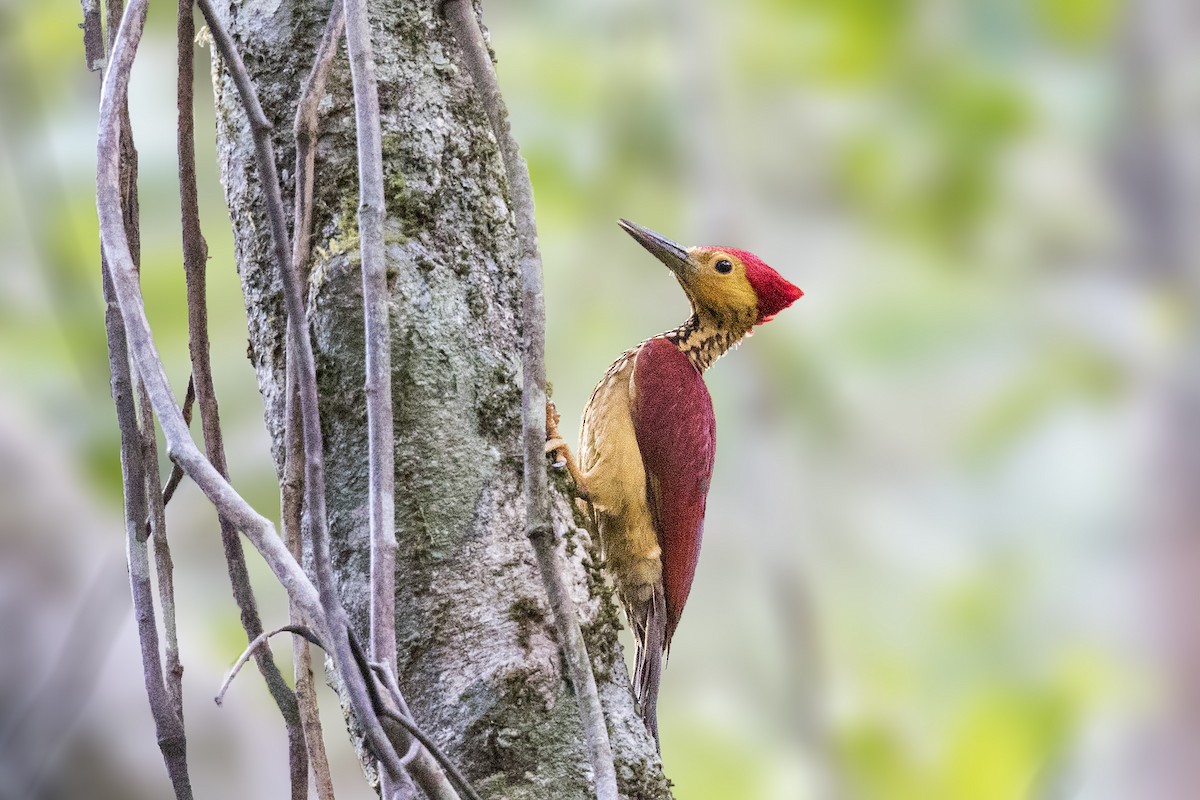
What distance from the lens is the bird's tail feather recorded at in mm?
1714

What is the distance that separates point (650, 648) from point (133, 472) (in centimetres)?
102

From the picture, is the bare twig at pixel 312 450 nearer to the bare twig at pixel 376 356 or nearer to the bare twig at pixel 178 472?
the bare twig at pixel 376 356

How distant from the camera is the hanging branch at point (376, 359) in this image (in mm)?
929

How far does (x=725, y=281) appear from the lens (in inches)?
93.0

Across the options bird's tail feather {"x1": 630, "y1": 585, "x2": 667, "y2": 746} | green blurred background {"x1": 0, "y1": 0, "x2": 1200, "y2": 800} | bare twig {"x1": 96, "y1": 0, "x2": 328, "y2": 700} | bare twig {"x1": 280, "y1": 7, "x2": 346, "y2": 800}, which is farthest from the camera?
green blurred background {"x1": 0, "y1": 0, "x2": 1200, "y2": 800}

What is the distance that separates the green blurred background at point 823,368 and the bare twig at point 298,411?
1.30 m

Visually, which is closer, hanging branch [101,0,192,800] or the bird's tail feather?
hanging branch [101,0,192,800]

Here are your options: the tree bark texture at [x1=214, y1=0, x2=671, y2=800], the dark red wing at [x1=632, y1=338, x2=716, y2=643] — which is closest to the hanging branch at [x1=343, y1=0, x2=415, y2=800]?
the tree bark texture at [x1=214, y1=0, x2=671, y2=800]

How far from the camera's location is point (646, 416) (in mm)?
2074

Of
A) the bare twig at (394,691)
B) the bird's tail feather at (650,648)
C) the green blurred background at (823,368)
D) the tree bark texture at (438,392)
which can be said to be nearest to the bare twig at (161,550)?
the tree bark texture at (438,392)

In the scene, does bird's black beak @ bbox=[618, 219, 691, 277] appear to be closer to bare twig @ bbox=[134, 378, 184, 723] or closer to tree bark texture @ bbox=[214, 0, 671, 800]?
tree bark texture @ bbox=[214, 0, 671, 800]

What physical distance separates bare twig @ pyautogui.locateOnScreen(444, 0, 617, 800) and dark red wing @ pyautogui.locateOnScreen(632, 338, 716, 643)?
3.04 feet

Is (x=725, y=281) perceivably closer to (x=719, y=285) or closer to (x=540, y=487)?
(x=719, y=285)

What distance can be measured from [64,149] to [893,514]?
2604 mm
